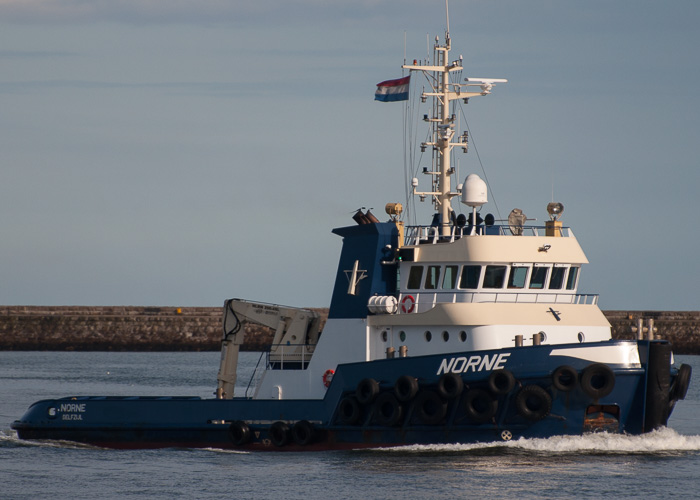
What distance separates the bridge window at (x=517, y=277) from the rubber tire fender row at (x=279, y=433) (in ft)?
14.6

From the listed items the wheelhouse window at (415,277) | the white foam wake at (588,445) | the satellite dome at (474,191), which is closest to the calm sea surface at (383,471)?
the white foam wake at (588,445)

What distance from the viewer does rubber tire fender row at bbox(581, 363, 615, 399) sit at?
679 inches

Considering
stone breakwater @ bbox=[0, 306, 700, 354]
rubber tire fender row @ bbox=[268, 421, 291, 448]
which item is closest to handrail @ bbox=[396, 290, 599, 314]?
rubber tire fender row @ bbox=[268, 421, 291, 448]

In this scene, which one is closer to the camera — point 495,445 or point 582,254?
point 495,445

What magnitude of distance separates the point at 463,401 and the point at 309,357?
404 cm

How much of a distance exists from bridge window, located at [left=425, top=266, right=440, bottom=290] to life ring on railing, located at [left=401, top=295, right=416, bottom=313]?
14.7 inches

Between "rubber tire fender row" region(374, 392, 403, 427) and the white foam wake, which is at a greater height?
"rubber tire fender row" region(374, 392, 403, 427)

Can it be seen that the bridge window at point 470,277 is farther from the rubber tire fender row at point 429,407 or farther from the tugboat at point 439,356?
the rubber tire fender row at point 429,407

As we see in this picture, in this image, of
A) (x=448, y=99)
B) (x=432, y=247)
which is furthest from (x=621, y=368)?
(x=448, y=99)

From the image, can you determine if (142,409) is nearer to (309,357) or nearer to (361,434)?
(309,357)

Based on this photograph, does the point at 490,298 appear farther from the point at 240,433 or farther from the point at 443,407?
the point at 240,433

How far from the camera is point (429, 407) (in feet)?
59.6

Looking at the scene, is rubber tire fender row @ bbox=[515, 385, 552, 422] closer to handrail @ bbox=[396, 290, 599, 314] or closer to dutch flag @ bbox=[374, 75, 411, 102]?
handrail @ bbox=[396, 290, 599, 314]

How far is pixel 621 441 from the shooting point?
17.8m
